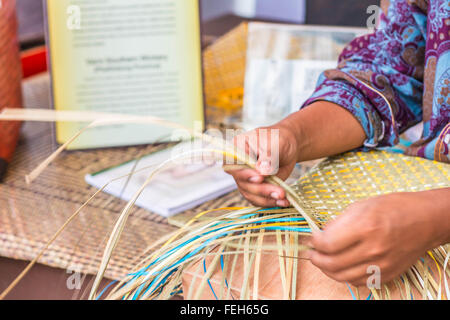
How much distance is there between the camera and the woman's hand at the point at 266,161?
56 centimetres

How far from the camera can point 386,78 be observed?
30.2 inches

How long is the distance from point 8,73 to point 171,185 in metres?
0.41

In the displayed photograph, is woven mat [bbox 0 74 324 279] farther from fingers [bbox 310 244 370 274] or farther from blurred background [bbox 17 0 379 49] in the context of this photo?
blurred background [bbox 17 0 379 49]

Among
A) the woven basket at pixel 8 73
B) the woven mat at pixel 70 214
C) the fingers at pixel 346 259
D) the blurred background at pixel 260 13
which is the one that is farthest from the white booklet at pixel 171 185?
the blurred background at pixel 260 13

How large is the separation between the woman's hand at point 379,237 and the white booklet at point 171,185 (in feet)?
1.40

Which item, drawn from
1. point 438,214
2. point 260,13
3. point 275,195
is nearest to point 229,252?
point 275,195

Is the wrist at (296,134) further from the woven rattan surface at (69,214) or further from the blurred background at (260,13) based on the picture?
the blurred background at (260,13)

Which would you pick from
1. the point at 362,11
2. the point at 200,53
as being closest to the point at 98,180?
the point at 200,53

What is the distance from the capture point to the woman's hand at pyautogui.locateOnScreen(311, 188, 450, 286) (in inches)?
18.0

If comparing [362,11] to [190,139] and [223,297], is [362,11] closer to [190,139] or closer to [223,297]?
[190,139]

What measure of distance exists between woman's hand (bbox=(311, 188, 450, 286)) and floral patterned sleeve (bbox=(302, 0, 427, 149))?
25cm

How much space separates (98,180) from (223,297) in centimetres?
53

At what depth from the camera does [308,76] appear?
44.7 inches
